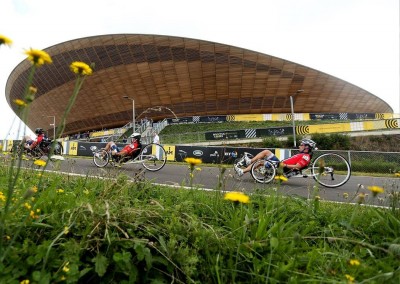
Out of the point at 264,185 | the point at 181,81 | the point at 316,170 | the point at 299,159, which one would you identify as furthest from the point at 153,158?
the point at 181,81

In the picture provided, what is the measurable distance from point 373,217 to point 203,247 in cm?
198

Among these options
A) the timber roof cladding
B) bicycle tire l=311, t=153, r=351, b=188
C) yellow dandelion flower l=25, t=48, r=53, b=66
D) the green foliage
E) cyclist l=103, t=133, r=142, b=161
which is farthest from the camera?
the timber roof cladding

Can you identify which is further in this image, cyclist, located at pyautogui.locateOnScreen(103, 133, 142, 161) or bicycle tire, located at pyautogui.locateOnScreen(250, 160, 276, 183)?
cyclist, located at pyautogui.locateOnScreen(103, 133, 142, 161)

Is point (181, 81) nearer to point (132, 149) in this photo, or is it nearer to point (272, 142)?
point (272, 142)

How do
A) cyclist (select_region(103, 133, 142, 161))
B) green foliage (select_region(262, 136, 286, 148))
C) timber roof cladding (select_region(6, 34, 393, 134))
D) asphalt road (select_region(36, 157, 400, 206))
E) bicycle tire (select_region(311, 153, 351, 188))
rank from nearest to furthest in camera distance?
1. asphalt road (select_region(36, 157, 400, 206))
2. bicycle tire (select_region(311, 153, 351, 188))
3. cyclist (select_region(103, 133, 142, 161))
4. green foliage (select_region(262, 136, 286, 148))
5. timber roof cladding (select_region(6, 34, 393, 134))

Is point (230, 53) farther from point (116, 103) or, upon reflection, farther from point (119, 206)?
point (119, 206)

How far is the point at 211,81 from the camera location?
47.2 metres

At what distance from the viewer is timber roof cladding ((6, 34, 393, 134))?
44500 millimetres

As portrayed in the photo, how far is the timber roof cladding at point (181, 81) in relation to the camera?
44.5m

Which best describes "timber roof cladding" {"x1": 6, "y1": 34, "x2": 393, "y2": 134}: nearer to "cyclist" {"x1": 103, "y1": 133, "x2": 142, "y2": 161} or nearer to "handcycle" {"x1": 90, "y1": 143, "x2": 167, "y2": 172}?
"cyclist" {"x1": 103, "y1": 133, "x2": 142, "y2": 161}

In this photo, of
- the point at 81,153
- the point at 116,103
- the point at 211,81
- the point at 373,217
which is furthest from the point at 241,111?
the point at 373,217

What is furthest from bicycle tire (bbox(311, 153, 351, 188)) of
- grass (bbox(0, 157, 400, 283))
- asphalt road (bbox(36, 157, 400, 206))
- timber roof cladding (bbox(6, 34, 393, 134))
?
timber roof cladding (bbox(6, 34, 393, 134))

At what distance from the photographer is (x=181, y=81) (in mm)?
47062

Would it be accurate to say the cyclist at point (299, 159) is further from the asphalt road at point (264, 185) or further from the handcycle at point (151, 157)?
the handcycle at point (151, 157)
